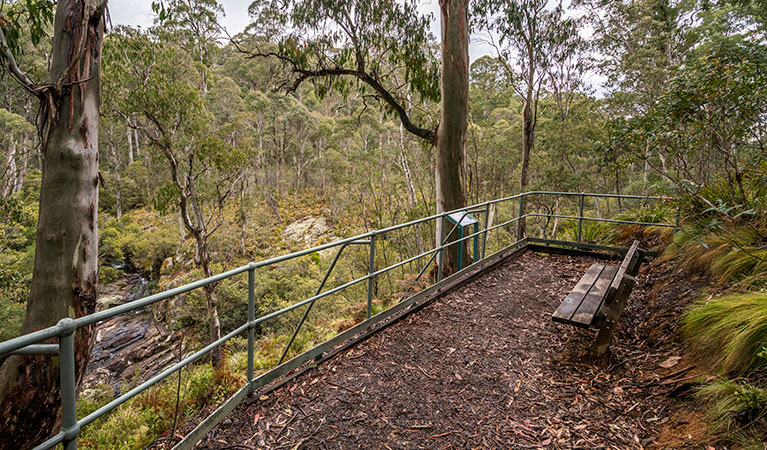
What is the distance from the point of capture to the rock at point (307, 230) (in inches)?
957

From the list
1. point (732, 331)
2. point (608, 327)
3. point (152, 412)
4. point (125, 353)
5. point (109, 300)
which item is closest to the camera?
point (732, 331)

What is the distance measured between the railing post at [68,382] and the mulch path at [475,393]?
0.88 metres

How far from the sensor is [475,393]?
9.16ft

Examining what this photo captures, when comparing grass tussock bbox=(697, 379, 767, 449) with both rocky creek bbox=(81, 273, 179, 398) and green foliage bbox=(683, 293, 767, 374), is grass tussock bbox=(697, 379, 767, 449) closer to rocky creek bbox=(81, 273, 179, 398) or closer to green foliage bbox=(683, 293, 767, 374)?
green foliage bbox=(683, 293, 767, 374)

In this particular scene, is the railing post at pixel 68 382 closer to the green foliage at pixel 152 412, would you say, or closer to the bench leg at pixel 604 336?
the bench leg at pixel 604 336

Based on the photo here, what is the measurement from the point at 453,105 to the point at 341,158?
19.2 m

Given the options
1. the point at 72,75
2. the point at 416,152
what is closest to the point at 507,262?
the point at 72,75

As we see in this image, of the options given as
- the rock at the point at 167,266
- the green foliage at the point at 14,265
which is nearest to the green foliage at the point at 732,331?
the green foliage at the point at 14,265

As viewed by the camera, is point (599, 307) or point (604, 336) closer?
point (604, 336)

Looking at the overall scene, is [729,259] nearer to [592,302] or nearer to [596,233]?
[592,302]

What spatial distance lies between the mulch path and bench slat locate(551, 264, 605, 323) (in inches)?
16.9

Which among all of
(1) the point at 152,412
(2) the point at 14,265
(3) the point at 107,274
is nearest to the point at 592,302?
(1) the point at 152,412

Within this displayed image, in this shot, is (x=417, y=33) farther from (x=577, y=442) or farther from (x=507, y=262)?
(x=577, y=442)

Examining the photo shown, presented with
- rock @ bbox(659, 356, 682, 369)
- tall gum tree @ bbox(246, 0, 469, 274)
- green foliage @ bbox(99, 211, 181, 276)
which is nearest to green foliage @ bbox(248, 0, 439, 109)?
tall gum tree @ bbox(246, 0, 469, 274)
